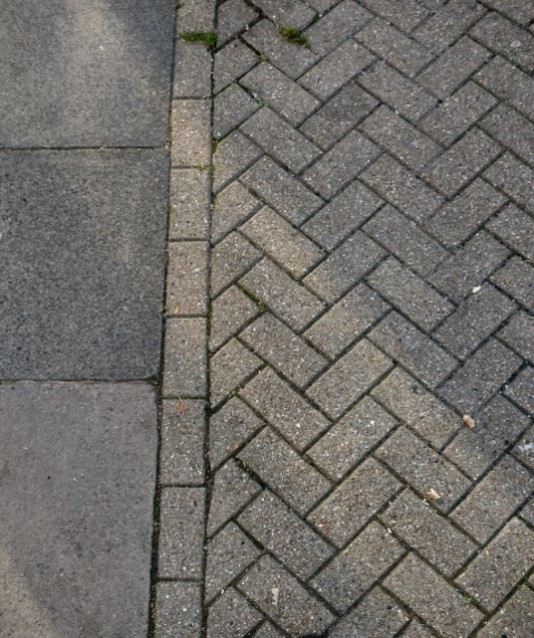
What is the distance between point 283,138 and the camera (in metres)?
4.02

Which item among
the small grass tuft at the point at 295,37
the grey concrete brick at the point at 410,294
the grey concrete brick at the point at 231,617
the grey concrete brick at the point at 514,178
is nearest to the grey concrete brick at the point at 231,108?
the small grass tuft at the point at 295,37

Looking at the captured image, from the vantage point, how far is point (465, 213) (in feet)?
12.6

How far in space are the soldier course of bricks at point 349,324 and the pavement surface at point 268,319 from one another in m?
0.01

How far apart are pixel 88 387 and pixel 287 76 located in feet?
5.50

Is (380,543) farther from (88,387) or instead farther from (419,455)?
(88,387)

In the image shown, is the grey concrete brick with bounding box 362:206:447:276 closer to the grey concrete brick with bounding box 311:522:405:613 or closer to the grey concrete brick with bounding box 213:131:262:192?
the grey concrete brick with bounding box 213:131:262:192

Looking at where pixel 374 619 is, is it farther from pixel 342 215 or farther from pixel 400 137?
pixel 400 137

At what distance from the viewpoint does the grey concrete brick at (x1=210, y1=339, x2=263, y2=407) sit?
3547 mm

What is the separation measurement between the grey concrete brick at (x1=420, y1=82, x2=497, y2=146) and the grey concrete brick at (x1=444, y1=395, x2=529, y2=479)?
122 cm

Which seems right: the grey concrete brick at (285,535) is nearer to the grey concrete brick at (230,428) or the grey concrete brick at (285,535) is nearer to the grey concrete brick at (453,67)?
the grey concrete brick at (230,428)

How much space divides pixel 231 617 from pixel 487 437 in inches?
45.0

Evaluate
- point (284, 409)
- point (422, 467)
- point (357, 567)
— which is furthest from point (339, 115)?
point (357, 567)

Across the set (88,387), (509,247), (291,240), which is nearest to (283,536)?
(88,387)

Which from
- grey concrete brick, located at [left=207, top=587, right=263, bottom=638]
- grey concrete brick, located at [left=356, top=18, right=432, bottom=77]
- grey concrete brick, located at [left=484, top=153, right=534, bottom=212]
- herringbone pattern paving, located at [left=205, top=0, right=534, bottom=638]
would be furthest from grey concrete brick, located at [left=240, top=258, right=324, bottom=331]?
grey concrete brick, located at [left=356, top=18, right=432, bottom=77]
